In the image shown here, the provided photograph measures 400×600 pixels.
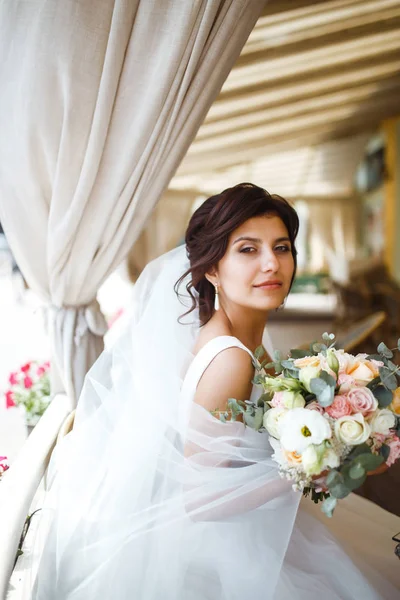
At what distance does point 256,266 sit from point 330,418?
553 mm

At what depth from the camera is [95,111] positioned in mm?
1825

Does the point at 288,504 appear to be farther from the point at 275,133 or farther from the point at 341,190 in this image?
the point at 341,190

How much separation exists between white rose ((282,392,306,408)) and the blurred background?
1.30 metres

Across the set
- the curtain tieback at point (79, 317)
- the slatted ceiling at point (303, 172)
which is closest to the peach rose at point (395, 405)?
the curtain tieback at point (79, 317)

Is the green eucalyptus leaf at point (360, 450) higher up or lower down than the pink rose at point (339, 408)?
lower down

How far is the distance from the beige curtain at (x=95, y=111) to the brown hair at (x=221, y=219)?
394mm

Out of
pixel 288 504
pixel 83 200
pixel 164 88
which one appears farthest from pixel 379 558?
pixel 164 88

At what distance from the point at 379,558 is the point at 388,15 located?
357 centimetres

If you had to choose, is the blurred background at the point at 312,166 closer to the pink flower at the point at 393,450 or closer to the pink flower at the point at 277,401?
the pink flower at the point at 277,401

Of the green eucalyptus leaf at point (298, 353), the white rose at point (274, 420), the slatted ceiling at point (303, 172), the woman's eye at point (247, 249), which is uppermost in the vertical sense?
the slatted ceiling at point (303, 172)

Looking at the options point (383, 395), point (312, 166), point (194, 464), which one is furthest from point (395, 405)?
point (312, 166)

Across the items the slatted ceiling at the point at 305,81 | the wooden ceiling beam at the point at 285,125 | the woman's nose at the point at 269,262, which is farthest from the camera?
the wooden ceiling beam at the point at 285,125

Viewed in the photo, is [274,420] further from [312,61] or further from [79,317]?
[312,61]

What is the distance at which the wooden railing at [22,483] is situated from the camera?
4.15ft
